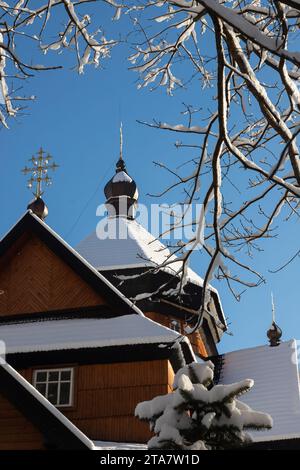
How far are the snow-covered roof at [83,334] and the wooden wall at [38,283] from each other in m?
0.41

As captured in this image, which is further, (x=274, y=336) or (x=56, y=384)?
(x=274, y=336)

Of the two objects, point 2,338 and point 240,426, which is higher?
point 2,338

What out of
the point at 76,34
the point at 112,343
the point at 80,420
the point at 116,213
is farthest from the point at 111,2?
the point at 116,213

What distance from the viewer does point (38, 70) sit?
6805mm

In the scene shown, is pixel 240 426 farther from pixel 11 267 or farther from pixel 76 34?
pixel 11 267

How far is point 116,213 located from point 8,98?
16107mm

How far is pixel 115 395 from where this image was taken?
13281 mm

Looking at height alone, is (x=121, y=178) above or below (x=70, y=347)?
above

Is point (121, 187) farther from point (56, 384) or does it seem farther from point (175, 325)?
point (56, 384)

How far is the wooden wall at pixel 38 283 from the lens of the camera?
14844mm

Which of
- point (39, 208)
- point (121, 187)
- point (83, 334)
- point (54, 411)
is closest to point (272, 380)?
point (83, 334)

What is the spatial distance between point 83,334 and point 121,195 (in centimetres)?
1105

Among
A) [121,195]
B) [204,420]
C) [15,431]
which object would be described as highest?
[121,195]

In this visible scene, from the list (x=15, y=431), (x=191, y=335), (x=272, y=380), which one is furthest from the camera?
(x=191, y=335)
